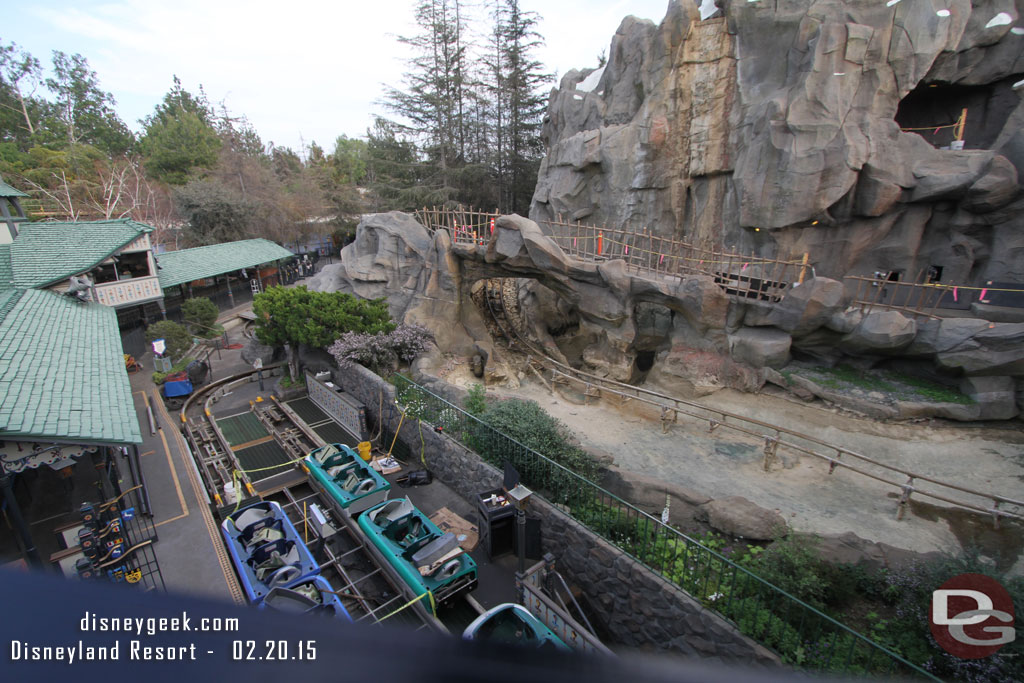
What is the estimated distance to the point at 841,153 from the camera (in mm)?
17219

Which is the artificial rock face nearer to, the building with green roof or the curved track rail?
the curved track rail

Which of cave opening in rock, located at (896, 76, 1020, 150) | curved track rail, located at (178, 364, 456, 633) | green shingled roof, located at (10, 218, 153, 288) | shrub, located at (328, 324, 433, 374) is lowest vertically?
curved track rail, located at (178, 364, 456, 633)

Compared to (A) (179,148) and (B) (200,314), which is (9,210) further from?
(A) (179,148)

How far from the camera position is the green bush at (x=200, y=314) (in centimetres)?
2194

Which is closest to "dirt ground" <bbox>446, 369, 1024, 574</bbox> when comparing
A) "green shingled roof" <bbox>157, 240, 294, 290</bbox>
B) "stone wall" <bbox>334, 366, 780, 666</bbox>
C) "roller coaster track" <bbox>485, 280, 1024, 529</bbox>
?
"roller coaster track" <bbox>485, 280, 1024, 529</bbox>

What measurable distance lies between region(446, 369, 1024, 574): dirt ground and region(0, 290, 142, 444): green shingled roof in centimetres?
1012

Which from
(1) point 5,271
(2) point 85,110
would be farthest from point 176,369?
(2) point 85,110

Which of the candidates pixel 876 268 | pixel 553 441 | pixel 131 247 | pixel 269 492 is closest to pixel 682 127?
pixel 876 268

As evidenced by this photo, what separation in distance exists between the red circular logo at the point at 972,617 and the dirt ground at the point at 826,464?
12.3ft

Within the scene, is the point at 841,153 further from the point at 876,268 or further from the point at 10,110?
the point at 10,110

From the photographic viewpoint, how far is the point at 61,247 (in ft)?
58.6

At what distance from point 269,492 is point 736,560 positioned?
10220 millimetres

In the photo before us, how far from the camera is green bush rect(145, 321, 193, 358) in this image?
736 inches

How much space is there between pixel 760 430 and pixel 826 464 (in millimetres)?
2340
